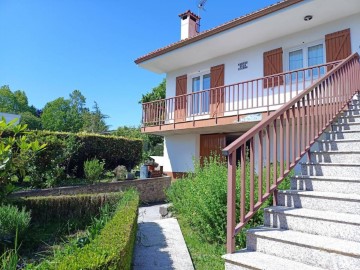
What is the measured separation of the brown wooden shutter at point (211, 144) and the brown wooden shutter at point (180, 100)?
1.49m

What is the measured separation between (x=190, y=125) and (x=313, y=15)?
17.3 ft

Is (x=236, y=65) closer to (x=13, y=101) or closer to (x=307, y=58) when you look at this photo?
(x=307, y=58)

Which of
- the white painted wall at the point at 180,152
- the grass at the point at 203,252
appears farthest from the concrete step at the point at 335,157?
the white painted wall at the point at 180,152

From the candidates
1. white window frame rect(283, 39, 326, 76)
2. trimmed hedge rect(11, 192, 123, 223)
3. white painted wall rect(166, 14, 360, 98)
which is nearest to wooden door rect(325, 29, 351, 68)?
white painted wall rect(166, 14, 360, 98)

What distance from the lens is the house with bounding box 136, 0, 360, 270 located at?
3.03 metres

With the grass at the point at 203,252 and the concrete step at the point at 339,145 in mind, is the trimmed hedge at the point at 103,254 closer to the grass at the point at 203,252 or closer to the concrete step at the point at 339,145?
the grass at the point at 203,252

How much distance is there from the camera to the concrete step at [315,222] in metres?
2.88

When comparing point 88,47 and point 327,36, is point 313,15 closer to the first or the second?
point 327,36

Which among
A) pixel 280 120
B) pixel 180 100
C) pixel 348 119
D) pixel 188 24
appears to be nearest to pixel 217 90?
pixel 180 100

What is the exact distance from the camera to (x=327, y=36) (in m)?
8.68

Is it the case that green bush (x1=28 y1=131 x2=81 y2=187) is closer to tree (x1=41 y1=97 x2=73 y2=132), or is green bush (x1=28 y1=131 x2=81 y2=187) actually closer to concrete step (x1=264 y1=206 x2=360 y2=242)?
concrete step (x1=264 y1=206 x2=360 y2=242)

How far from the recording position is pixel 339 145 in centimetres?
464

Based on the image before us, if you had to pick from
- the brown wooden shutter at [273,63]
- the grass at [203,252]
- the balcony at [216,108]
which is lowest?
the grass at [203,252]

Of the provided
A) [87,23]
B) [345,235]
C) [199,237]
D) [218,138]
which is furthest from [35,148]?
[87,23]
